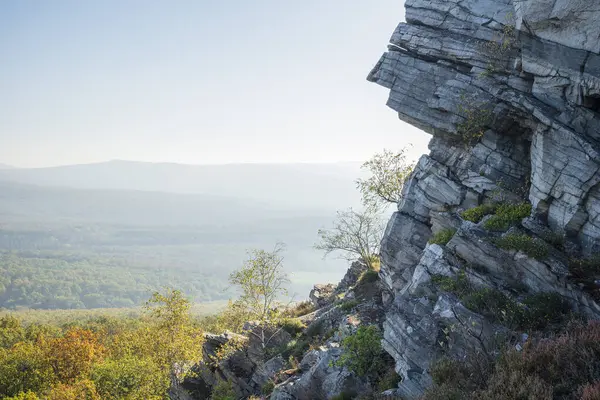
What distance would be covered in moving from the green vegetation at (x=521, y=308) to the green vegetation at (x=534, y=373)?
1809mm

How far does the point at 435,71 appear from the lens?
2366 cm

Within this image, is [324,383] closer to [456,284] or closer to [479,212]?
[456,284]

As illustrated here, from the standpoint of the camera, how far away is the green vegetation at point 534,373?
9211 millimetres

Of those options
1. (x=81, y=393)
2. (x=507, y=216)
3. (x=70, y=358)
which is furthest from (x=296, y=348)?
(x=70, y=358)

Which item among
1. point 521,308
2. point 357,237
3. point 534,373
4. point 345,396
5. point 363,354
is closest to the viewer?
point 534,373

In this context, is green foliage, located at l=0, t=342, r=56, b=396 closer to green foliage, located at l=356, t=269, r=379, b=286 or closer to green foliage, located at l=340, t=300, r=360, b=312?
green foliage, located at l=340, t=300, r=360, b=312

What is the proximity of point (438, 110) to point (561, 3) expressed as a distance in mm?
7637

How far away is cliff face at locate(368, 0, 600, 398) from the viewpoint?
598 inches

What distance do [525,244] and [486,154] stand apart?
7550mm

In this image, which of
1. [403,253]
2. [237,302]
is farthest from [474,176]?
[237,302]

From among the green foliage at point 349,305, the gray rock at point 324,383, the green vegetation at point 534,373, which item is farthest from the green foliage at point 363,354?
the green foliage at point 349,305

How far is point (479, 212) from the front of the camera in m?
19.9

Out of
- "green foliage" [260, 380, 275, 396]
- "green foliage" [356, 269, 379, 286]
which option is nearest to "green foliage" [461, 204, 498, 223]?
Answer: "green foliage" [356, 269, 379, 286]

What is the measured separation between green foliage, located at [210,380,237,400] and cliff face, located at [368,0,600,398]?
13708 millimetres
